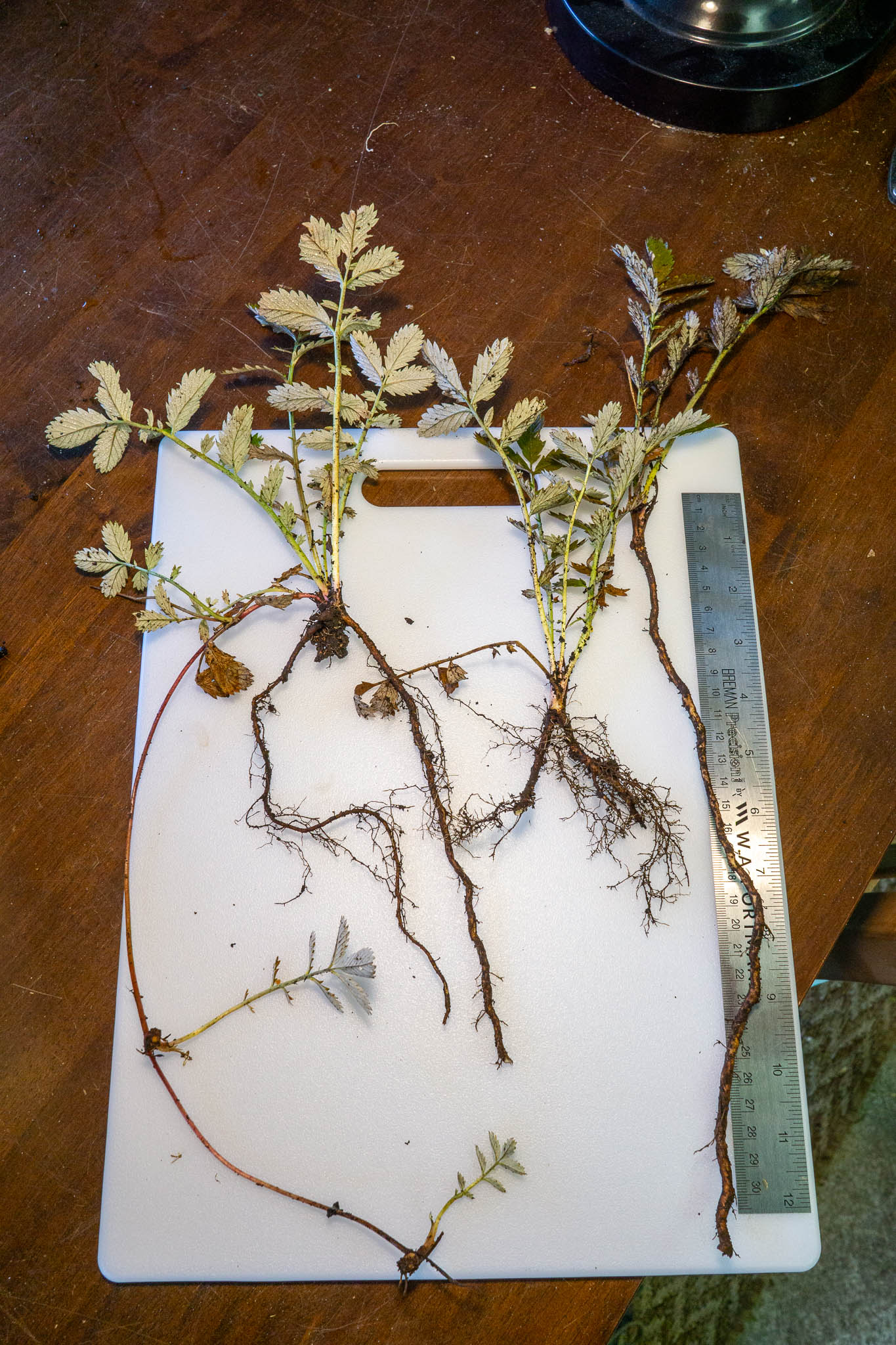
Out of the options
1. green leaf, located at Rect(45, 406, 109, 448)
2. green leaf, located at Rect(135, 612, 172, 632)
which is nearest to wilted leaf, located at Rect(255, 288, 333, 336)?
green leaf, located at Rect(45, 406, 109, 448)

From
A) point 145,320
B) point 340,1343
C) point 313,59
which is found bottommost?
point 340,1343

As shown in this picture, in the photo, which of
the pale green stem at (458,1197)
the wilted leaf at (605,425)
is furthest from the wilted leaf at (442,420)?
the pale green stem at (458,1197)

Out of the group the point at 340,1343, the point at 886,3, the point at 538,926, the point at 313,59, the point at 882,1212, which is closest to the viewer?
the point at 340,1343

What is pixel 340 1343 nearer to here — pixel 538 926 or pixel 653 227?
pixel 538 926

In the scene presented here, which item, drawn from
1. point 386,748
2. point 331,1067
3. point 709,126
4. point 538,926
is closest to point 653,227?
point 709,126

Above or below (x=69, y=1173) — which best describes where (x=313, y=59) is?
A: above

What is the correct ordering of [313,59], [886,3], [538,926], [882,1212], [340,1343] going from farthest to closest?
[882,1212]
[313,59]
[886,3]
[538,926]
[340,1343]

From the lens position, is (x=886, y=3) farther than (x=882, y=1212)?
No

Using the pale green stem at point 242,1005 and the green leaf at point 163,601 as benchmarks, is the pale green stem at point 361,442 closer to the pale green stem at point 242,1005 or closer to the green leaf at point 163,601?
the green leaf at point 163,601
